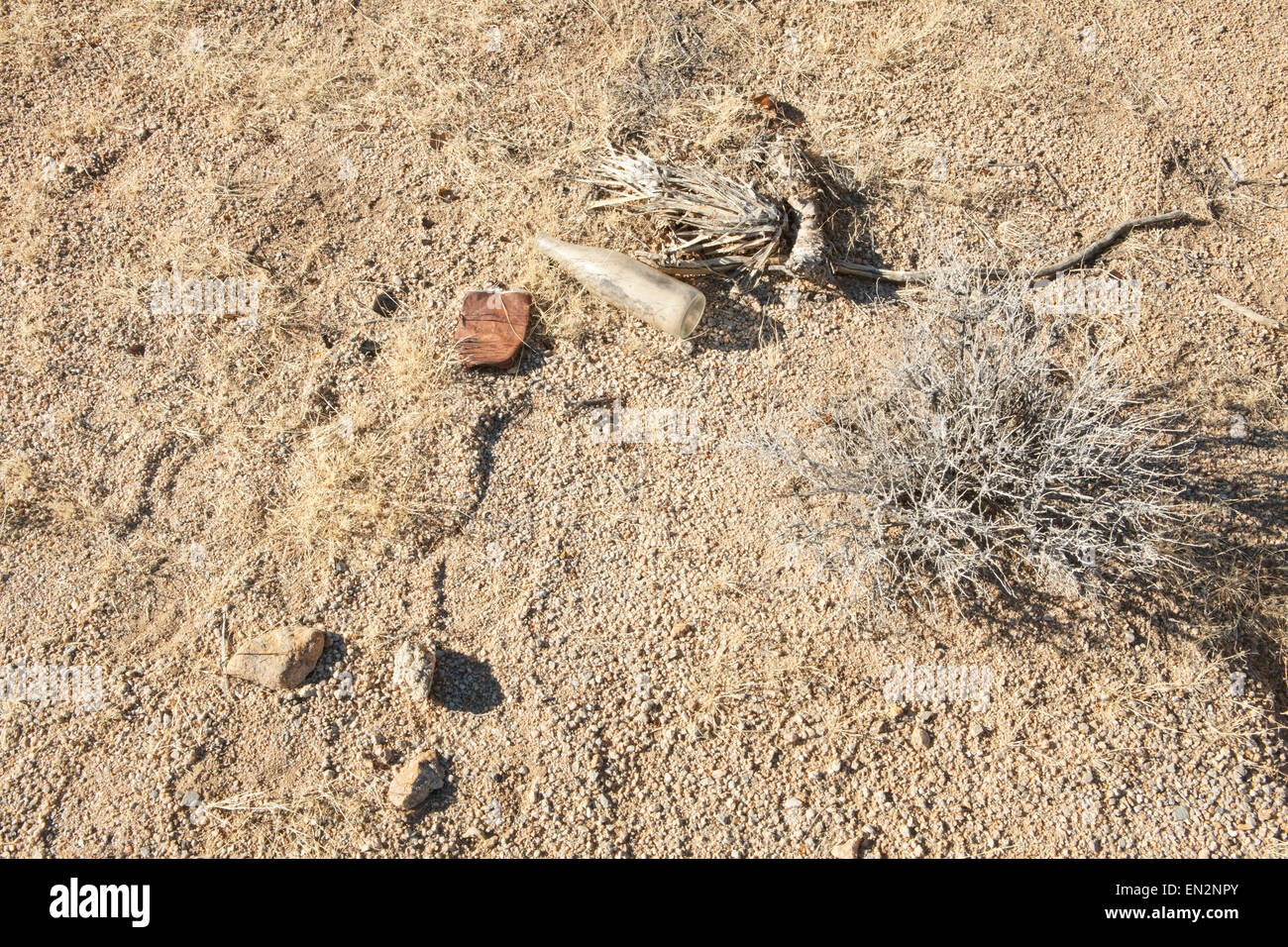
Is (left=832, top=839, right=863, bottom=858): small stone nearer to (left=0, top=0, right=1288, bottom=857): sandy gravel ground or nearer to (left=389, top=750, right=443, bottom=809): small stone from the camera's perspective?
(left=0, top=0, right=1288, bottom=857): sandy gravel ground

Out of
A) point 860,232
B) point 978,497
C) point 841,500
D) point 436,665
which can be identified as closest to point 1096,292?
point 860,232

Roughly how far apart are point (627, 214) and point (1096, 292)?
5.85 feet

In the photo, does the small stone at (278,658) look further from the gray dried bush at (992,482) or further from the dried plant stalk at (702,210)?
the dried plant stalk at (702,210)

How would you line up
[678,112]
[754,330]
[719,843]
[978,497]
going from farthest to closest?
[678,112]
[754,330]
[978,497]
[719,843]

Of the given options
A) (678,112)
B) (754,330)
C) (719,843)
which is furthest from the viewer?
(678,112)

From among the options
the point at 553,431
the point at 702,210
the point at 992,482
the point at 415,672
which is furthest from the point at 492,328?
the point at 992,482

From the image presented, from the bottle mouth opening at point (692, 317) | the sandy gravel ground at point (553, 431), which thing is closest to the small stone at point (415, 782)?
the sandy gravel ground at point (553, 431)

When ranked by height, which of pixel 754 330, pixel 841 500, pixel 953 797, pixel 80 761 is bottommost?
pixel 80 761

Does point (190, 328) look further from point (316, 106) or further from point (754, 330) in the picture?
point (754, 330)

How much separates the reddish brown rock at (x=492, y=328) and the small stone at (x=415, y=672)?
1.01 metres

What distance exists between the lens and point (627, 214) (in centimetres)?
325

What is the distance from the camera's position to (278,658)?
2.63 m

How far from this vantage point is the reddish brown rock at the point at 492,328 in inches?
120

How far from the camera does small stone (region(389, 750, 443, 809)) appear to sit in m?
2.46
